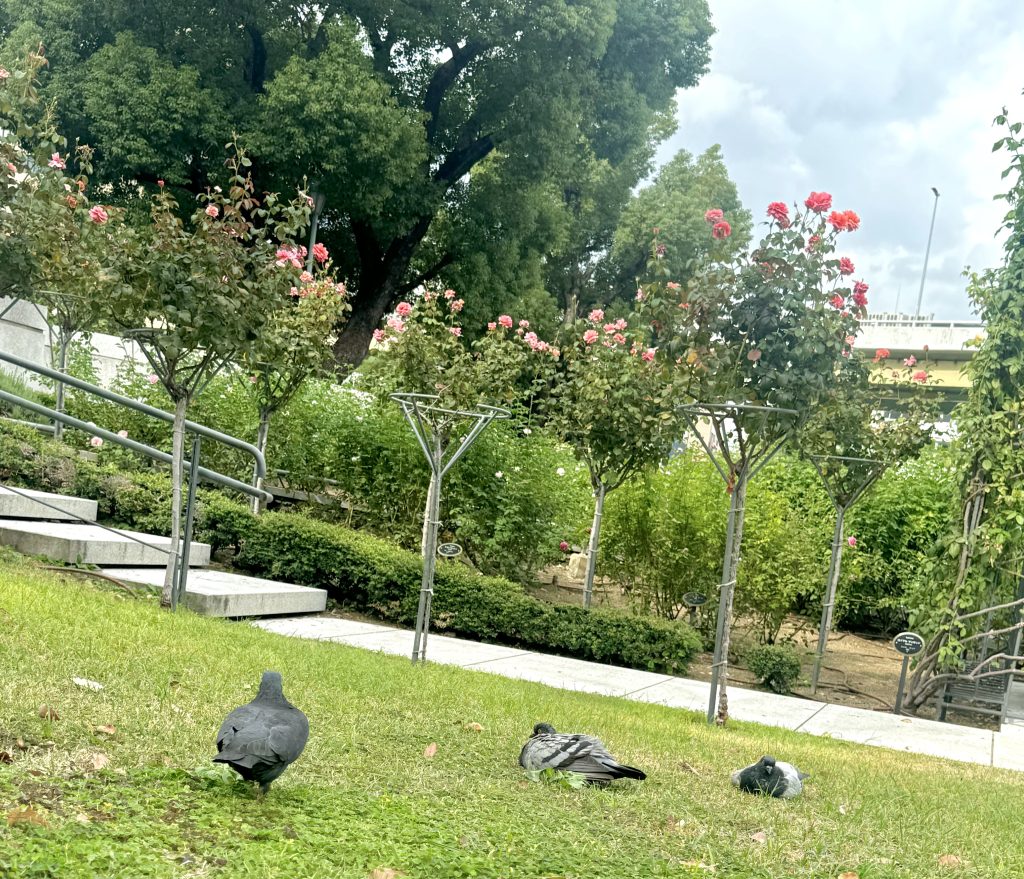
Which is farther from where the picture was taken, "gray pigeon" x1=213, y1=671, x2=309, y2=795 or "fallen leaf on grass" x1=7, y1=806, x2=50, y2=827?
"gray pigeon" x1=213, y1=671, x2=309, y2=795

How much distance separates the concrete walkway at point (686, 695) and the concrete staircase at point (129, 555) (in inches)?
8.9

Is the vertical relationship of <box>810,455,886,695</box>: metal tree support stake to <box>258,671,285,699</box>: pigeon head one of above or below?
above

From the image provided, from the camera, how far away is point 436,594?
9.36 meters

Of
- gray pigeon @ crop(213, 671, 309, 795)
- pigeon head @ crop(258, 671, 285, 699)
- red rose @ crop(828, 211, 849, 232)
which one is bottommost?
gray pigeon @ crop(213, 671, 309, 795)

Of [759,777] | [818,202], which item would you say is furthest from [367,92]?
[759,777]

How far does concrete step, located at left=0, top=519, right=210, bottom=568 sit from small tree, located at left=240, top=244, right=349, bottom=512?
1.85 metres

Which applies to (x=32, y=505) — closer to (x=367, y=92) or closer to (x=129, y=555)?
(x=129, y=555)

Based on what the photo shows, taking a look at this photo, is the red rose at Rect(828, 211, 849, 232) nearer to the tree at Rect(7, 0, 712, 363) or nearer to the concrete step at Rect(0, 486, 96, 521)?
the concrete step at Rect(0, 486, 96, 521)

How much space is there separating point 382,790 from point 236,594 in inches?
180

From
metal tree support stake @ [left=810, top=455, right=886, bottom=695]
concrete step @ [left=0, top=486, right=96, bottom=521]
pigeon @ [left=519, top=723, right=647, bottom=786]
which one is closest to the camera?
pigeon @ [left=519, top=723, right=647, bottom=786]

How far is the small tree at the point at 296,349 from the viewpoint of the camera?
10492 millimetres

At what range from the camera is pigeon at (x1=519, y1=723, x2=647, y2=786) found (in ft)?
13.2

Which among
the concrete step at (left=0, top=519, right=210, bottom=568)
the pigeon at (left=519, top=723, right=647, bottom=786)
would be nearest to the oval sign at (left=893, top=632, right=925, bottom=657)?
the pigeon at (left=519, top=723, right=647, bottom=786)

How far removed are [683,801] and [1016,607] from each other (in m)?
6.33
